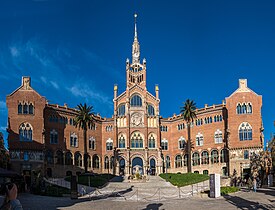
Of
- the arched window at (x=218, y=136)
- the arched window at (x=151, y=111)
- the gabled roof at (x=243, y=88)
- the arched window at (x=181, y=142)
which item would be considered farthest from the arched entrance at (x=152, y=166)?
the gabled roof at (x=243, y=88)

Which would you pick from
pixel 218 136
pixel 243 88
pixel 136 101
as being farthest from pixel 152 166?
pixel 243 88

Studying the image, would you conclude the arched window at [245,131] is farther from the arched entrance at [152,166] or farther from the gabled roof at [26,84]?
the gabled roof at [26,84]

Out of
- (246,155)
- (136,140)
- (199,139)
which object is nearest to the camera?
(246,155)

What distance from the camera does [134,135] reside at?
266 ft

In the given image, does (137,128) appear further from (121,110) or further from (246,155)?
(246,155)

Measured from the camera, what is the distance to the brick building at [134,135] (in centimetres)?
6675

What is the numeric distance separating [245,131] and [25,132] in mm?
38741

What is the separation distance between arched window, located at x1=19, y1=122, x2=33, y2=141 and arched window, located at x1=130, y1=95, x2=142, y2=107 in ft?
77.8

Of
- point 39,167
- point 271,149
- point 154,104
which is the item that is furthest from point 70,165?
point 271,149

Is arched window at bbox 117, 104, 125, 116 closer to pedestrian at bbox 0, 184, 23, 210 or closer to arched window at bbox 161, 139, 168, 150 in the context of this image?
arched window at bbox 161, 139, 168, 150

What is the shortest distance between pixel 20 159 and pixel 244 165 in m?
38.4

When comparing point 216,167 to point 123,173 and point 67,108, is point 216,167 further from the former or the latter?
point 67,108

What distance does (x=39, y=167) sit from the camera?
65688mm

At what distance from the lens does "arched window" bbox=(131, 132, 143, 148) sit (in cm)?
8039
